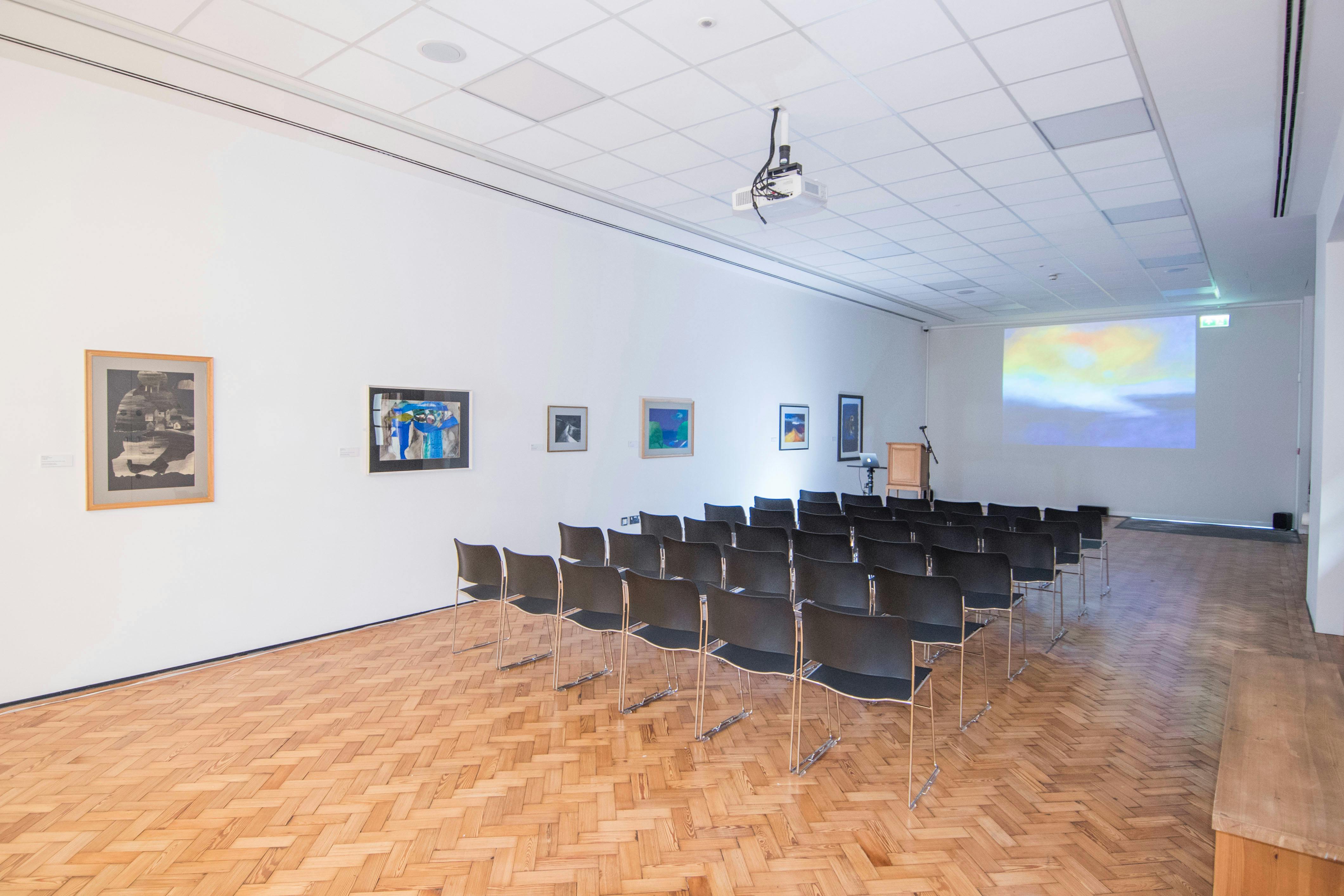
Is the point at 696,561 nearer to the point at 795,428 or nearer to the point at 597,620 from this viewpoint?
the point at 597,620

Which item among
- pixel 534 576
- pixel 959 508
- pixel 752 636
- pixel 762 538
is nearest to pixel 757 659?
pixel 752 636

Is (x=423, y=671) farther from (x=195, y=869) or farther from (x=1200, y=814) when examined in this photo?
(x=1200, y=814)

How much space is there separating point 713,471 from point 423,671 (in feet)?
15.7

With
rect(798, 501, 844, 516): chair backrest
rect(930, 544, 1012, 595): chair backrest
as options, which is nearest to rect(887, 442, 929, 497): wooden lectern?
rect(798, 501, 844, 516): chair backrest

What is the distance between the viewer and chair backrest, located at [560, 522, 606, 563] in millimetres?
5160

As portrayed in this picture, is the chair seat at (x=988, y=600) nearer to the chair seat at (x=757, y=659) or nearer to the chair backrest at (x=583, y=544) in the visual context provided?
the chair seat at (x=757, y=659)

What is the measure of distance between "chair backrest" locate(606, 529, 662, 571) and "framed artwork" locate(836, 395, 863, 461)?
6667mm

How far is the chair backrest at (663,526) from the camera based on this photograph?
19.0ft

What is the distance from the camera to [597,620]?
400 cm

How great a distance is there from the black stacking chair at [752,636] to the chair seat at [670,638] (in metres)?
0.08

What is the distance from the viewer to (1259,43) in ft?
11.2

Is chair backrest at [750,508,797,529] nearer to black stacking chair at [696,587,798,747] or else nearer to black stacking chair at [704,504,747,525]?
black stacking chair at [704,504,747,525]

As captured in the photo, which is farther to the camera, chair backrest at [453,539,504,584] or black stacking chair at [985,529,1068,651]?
black stacking chair at [985,529,1068,651]

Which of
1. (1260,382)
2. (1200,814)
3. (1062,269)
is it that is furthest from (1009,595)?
(1260,382)
